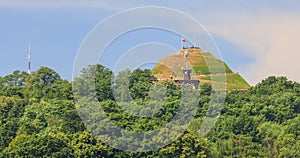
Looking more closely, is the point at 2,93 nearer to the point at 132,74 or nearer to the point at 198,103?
the point at 132,74

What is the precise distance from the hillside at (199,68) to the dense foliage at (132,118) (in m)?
2.61

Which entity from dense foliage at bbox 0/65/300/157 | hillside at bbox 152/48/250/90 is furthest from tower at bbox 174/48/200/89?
dense foliage at bbox 0/65/300/157

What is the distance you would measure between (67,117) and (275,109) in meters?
21.7

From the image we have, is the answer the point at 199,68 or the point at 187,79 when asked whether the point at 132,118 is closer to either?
the point at 187,79

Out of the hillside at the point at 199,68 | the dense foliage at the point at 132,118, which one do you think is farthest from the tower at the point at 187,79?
the dense foliage at the point at 132,118

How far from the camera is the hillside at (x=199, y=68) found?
94.4 m

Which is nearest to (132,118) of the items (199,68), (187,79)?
(187,79)

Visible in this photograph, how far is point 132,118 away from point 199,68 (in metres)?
45.9

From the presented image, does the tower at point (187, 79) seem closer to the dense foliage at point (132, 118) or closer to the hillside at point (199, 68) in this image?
the hillside at point (199, 68)

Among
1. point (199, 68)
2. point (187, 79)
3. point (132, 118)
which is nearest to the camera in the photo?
point (132, 118)

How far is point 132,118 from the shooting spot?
233 feet

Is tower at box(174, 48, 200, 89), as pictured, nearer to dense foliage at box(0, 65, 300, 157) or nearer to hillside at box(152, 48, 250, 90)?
hillside at box(152, 48, 250, 90)

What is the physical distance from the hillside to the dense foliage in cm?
261

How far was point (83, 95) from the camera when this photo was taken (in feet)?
259
